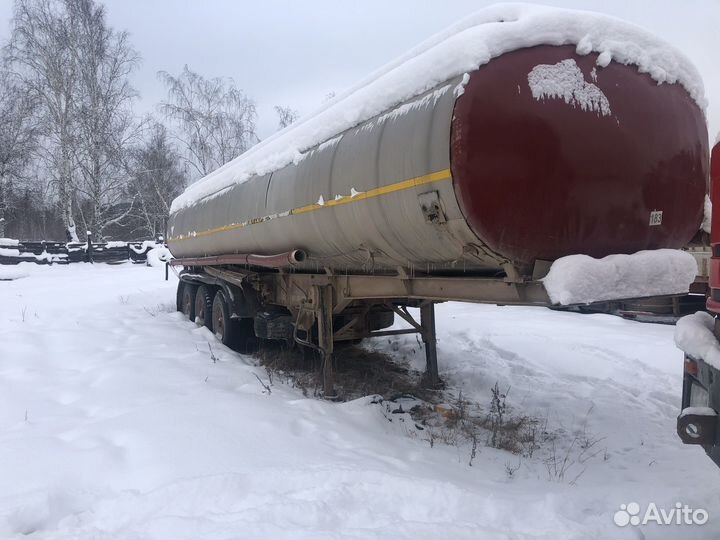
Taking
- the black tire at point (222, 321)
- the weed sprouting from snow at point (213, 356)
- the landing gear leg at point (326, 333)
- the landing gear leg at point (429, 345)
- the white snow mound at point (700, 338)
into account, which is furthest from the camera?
the black tire at point (222, 321)

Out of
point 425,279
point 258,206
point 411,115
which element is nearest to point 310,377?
point 258,206

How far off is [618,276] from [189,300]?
338 inches

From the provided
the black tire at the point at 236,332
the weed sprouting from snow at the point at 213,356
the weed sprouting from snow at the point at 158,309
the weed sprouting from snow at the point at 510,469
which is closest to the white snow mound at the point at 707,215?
the weed sprouting from snow at the point at 510,469

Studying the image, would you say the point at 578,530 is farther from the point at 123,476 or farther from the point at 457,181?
the point at 123,476

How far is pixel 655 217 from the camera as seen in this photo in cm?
331

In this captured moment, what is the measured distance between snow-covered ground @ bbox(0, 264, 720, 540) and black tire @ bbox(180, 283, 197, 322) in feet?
8.44

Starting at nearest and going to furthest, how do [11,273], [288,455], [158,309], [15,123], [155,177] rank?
[288,455], [158,309], [11,273], [15,123], [155,177]

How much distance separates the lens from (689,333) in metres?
2.80

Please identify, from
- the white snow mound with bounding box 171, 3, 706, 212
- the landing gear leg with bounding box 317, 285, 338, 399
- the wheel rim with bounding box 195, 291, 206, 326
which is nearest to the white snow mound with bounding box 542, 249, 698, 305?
the white snow mound with bounding box 171, 3, 706, 212

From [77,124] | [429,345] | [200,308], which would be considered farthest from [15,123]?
[429,345]

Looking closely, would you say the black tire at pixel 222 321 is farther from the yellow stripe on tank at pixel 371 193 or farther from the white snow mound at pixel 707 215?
the white snow mound at pixel 707 215

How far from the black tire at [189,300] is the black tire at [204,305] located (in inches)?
15.1

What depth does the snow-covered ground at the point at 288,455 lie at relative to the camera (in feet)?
8.83

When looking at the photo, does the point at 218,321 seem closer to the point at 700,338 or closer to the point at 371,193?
the point at 371,193
